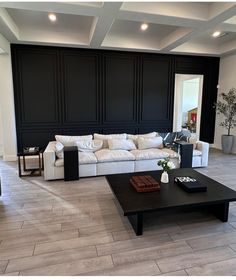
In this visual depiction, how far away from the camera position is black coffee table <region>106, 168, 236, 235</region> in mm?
2219

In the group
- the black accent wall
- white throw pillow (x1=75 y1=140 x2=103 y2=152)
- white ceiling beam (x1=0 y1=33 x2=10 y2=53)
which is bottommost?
white throw pillow (x1=75 y1=140 x2=103 y2=152)

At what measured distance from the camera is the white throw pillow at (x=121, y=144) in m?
4.49

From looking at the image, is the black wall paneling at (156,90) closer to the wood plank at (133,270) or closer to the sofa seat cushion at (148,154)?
the sofa seat cushion at (148,154)

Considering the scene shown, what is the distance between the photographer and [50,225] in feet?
8.05

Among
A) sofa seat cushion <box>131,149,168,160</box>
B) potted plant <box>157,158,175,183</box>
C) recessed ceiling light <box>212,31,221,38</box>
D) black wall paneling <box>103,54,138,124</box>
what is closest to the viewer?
potted plant <box>157,158,175,183</box>

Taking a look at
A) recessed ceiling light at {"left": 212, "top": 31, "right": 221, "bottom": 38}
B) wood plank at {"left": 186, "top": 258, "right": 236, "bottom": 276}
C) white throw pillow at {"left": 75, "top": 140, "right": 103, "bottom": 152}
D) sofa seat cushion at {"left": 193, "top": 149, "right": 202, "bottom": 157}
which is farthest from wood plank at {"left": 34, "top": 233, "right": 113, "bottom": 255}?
recessed ceiling light at {"left": 212, "top": 31, "right": 221, "bottom": 38}

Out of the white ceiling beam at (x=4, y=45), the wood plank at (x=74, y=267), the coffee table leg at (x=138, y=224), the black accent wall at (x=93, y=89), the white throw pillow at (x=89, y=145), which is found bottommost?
the wood plank at (x=74, y=267)

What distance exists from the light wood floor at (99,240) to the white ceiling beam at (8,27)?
3.03 metres

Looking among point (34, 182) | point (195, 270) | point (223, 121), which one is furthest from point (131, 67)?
point (195, 270)

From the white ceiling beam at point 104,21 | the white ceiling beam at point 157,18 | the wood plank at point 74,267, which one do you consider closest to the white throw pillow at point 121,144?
the white ceiling beam at point 104,21

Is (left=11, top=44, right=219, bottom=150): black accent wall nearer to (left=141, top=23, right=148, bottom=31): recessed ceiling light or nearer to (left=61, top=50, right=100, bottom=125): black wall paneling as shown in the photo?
(left=61, top=50, right=100, bottom=125): black wall paneling

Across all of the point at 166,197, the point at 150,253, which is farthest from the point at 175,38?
the point at 150,253

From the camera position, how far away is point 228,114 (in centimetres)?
611

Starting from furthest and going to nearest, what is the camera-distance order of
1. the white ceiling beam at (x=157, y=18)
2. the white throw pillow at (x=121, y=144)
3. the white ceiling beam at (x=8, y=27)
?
the white throw pillow at (x=121, y=144) < the white ceiling beam at (x=8, y=27) < the white ceiling beam at (x=157, y=18)
